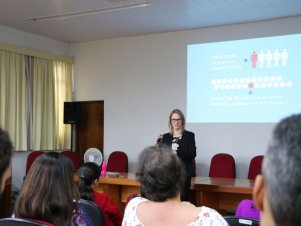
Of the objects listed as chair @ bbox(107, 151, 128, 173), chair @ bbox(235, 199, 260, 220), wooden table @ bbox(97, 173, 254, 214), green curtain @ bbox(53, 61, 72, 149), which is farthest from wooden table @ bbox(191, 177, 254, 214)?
green curtain @ bbox(53, 61, 72, 149)

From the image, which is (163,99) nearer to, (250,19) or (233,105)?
(233,105)

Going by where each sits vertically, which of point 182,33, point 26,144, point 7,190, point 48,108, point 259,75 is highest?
point 182,33

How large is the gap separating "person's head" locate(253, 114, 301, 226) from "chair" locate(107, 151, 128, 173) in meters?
6.37

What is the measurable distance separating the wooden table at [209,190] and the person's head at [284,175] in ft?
10.9

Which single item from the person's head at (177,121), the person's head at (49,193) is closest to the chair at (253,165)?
the person's head at (177,121)

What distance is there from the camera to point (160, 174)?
184 cm

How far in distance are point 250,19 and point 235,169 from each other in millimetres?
2351

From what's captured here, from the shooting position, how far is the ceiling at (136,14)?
5.47 meters

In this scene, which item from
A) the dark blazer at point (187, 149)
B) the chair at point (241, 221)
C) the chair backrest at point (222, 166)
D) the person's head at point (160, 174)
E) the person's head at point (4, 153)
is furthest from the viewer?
the chair backrest at point (222, 166)

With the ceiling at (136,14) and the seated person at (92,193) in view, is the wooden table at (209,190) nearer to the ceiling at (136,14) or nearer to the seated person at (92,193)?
the seated person at (92,193)

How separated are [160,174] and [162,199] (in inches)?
4.5

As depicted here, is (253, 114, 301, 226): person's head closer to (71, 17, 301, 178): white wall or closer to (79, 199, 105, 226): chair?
(79, 199, 105, 226): chair

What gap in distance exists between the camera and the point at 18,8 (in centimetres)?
580

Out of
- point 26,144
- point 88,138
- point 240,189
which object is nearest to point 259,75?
point 240,189
